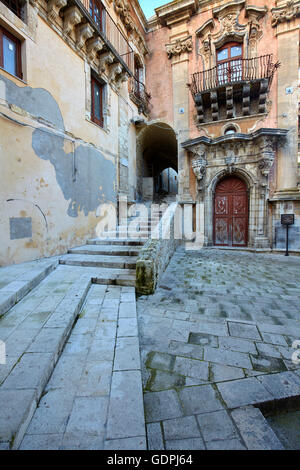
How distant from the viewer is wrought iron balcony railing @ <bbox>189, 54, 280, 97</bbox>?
24.8ft

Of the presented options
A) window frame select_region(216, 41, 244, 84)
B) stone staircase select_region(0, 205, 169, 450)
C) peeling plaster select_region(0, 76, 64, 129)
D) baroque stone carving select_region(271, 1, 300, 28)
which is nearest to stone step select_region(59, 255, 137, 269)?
stone staircase select_region(0, 205, 169, 450)

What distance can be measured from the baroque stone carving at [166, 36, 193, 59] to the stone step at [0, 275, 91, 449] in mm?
11353

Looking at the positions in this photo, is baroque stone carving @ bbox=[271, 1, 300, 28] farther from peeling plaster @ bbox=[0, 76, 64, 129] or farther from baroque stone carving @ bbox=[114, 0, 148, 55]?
peeling plaster @ bbox=[0, 76, 64, 129]

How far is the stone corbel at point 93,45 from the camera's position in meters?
5.60

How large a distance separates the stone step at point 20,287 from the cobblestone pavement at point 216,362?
159cm

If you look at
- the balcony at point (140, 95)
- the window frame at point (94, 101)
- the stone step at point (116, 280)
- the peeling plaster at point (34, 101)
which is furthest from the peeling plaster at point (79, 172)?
the balcony at point (140, 95)

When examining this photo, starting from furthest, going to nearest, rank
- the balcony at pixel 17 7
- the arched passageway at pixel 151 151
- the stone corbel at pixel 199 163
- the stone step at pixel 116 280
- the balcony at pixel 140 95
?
1. the arched passageway at pixel 151 151
2. the balcony at pixel 140 95
3. the stone corbel at pixel 199 163
4. the balcony at pixel 17 7
5. the stone step at pixel 116 280

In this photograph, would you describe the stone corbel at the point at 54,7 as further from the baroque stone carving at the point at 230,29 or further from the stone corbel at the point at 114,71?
the baroque stone carving at the point at 230,29

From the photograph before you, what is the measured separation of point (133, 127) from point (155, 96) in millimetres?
2176

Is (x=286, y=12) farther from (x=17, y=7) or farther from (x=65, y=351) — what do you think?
(x=65, y=351)

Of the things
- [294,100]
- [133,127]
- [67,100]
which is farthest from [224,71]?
[67,100]

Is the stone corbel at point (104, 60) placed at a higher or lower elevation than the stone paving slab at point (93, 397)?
higher
